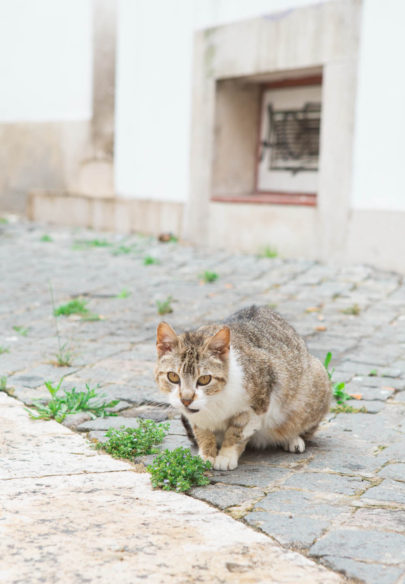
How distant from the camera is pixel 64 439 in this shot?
3.85 metres

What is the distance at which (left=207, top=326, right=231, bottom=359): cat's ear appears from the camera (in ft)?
11.1

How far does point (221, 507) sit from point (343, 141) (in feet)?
21.5

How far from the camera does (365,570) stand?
2.52 m

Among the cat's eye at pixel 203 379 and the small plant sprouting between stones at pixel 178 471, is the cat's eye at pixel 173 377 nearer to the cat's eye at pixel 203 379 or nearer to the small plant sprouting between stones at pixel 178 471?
the cat's eye at pixel 203 379

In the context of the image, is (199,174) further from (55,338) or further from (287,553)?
(287,553)

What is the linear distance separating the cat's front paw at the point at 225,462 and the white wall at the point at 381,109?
5.54 m

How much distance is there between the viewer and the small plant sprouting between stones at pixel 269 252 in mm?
9523

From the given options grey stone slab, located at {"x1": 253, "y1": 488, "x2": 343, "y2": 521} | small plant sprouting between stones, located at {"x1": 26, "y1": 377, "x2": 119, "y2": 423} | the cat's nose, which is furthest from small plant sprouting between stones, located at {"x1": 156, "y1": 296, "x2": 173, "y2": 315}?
grey stone slab, located at {"x1": 253, "y1": 488, "x2": 343, "y2": 521}

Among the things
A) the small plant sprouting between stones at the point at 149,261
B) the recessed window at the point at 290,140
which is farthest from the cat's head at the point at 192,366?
the recessed window at the point at 290,140

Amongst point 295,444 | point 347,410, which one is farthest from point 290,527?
point 347,410

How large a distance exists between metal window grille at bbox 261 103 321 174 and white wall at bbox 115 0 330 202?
1227mm

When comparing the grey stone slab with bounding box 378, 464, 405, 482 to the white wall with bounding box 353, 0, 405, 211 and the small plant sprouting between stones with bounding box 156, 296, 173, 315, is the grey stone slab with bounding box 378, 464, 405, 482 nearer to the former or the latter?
the small plant sprouting between stones with bounding box 156, 296, 173, 315

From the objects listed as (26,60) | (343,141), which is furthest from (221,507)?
(26,60)

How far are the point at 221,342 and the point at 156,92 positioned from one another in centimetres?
866
